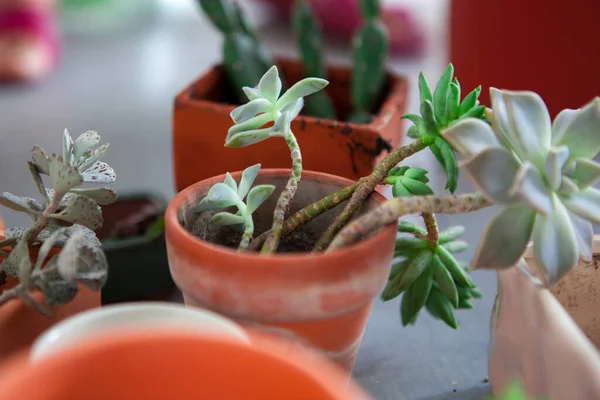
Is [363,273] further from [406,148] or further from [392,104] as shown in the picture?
[392,104]

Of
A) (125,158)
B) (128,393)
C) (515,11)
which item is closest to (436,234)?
(128,393)

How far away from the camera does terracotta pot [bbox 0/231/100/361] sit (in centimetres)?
37

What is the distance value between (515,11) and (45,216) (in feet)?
2.51

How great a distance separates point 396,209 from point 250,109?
111mm

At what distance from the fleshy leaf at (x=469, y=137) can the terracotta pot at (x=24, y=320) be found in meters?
0.23

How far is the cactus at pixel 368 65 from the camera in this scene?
2.50 feet

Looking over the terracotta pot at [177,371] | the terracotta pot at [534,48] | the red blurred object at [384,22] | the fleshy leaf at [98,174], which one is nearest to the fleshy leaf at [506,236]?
the terracotta pot at [177,371]

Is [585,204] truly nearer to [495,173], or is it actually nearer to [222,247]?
[495,173]

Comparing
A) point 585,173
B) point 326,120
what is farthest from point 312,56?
point 585,173

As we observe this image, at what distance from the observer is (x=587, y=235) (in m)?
0.37

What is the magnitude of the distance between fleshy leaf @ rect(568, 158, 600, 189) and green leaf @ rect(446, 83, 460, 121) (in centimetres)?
8

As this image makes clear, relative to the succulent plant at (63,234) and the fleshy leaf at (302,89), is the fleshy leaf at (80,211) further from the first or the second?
the fleshy leaf at (302,89)

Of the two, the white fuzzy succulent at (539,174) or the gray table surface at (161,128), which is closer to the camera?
the white fuzzy succulent at (539,174)

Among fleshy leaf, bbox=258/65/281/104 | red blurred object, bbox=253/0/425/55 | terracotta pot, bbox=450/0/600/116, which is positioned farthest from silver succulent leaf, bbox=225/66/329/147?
red blurred object, bbox=253/0/425/55
